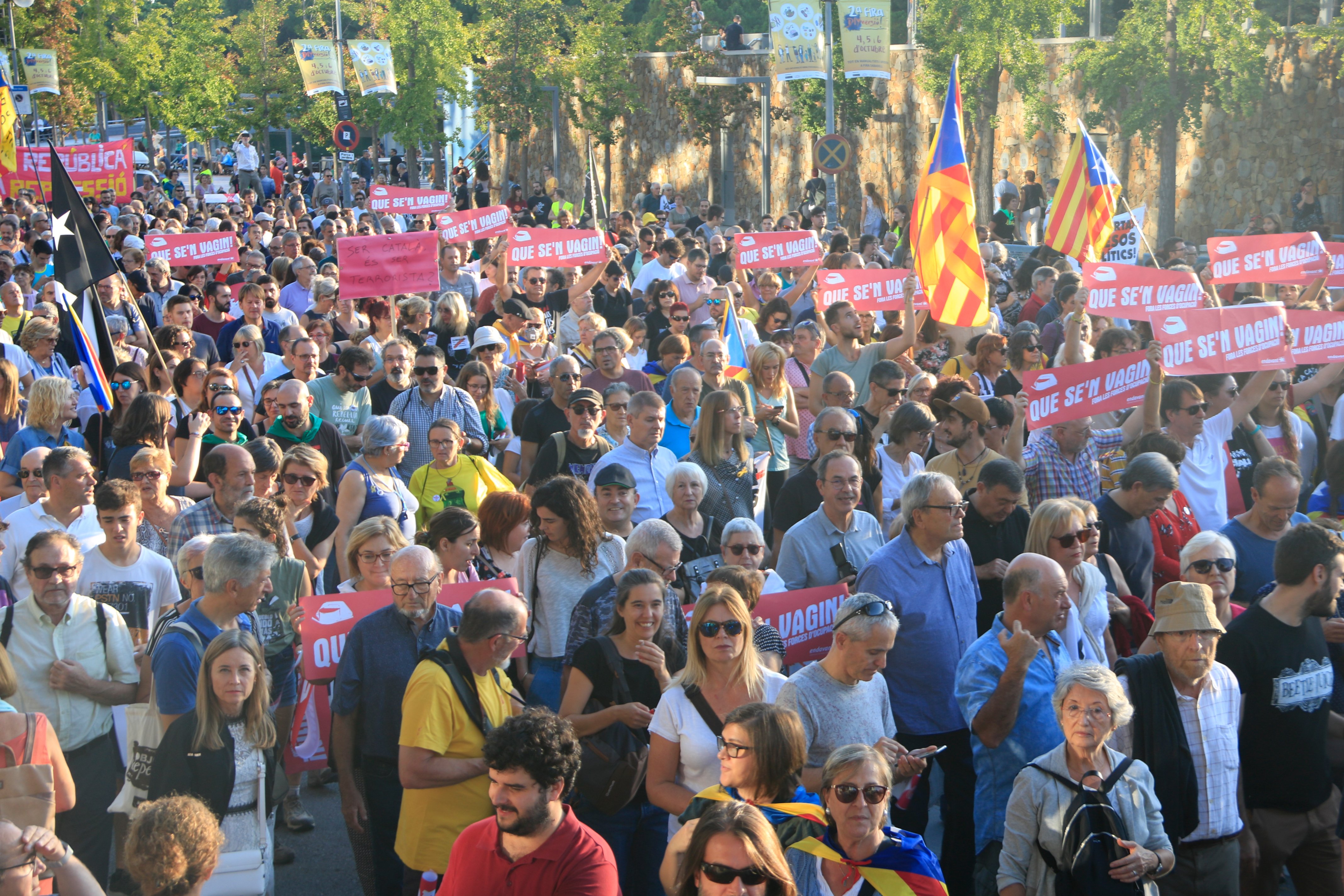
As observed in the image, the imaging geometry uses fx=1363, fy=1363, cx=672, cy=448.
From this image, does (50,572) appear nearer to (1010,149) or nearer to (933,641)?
(933,641)

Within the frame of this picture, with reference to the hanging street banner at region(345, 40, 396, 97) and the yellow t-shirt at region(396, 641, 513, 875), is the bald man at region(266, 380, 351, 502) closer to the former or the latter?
the yellow t-shirt at region(396, 641, 513, 875)

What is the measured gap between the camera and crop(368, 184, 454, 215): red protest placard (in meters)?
18.6

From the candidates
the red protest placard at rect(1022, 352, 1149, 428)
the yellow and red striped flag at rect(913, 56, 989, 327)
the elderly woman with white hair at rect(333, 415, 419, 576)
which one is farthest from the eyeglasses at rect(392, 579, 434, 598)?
the yellow and red striped flag at rect(913, 56, 989, 327)

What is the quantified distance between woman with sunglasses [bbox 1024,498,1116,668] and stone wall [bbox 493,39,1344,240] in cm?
2425

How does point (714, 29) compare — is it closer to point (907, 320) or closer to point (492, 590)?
point (907, 320)

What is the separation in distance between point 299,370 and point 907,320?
13.9 feet

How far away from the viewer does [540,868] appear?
360cm

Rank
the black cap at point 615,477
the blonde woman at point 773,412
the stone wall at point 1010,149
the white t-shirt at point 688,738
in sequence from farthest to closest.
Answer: the stone wall at point 1010,149 < the blonde woman at point 773,412 < the black cap at point 615,477 < the white t-shirt at point 688,738

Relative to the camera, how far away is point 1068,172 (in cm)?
1323

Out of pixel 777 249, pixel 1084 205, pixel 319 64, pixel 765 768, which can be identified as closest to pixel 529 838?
pixel 765 768

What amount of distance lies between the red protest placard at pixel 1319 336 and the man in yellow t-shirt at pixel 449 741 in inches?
246

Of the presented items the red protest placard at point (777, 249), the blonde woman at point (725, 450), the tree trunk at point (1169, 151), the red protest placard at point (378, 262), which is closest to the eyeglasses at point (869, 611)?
the blonde woman at point (725, 450)

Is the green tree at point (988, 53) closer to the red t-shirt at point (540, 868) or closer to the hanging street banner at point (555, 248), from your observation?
the hanging street banner at point (555, 248)

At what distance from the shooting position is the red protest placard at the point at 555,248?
44.2 feet
